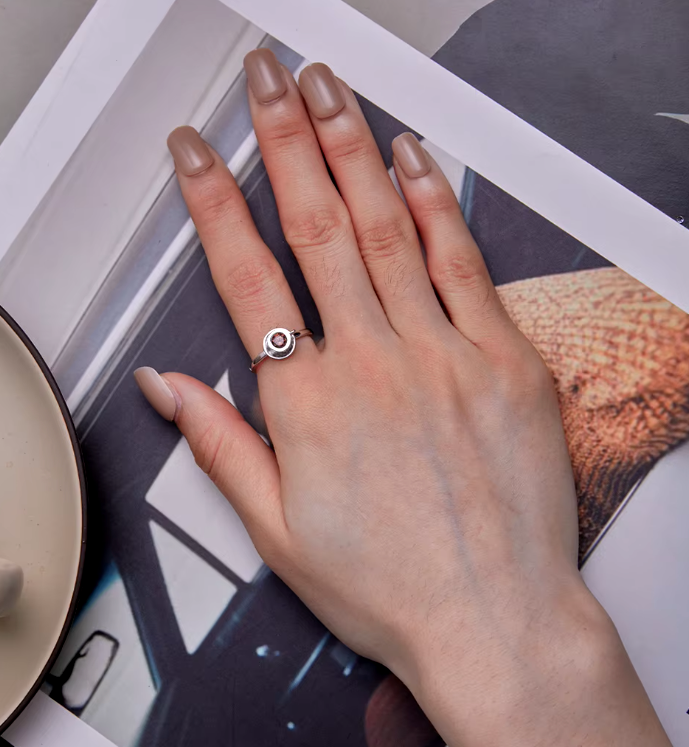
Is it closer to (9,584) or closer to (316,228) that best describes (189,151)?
(316,228)

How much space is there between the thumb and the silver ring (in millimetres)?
49

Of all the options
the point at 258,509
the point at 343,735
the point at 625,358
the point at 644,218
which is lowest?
the point at 343,735

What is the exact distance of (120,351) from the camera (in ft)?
1.74

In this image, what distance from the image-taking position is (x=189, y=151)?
52 cm

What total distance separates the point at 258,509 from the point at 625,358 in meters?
0.31

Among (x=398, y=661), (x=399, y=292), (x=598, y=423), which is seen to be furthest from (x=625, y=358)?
(x=398, y=661)

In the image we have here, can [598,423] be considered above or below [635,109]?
below

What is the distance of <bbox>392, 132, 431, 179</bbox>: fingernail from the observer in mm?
523

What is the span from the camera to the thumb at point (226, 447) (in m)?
0.50

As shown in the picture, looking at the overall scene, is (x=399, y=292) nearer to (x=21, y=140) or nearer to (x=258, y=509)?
(x=258, y=509)

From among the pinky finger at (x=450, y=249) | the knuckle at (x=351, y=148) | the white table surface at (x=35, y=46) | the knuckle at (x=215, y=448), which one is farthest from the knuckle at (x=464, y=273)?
the white table surface at (x=35, y=46)

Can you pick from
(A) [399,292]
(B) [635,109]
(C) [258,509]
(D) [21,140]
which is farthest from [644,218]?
(D) [21,140]

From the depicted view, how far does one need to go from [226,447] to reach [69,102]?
30 cm

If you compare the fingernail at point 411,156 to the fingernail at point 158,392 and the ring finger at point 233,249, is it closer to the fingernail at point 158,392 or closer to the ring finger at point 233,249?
the ring finger at point 233,249
